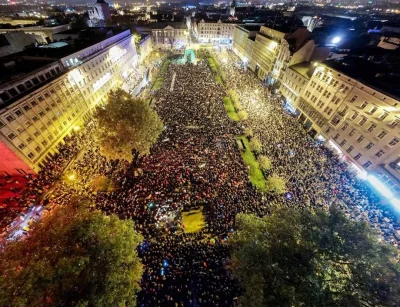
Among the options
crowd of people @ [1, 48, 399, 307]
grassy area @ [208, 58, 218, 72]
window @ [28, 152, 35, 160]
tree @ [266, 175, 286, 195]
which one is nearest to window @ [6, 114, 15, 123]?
window @ [28, 152, 35, 160]

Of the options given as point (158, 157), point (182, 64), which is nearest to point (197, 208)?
point (158, 157)

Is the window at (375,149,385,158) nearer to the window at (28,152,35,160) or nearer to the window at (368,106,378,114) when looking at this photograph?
the window at (368,106,378,114)

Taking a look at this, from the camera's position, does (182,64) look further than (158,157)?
Yes

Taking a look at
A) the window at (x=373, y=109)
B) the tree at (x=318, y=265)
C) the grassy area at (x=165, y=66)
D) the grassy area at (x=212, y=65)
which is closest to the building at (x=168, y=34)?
the grassy area at (x=165, y=66)

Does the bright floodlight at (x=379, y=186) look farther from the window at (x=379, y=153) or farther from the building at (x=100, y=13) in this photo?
the building at (x=100, y=13)

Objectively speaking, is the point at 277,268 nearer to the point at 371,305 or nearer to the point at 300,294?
the point at 300,294

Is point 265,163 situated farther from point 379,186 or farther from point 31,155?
point 31,155

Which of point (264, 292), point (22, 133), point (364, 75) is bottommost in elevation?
point (22, 133)
